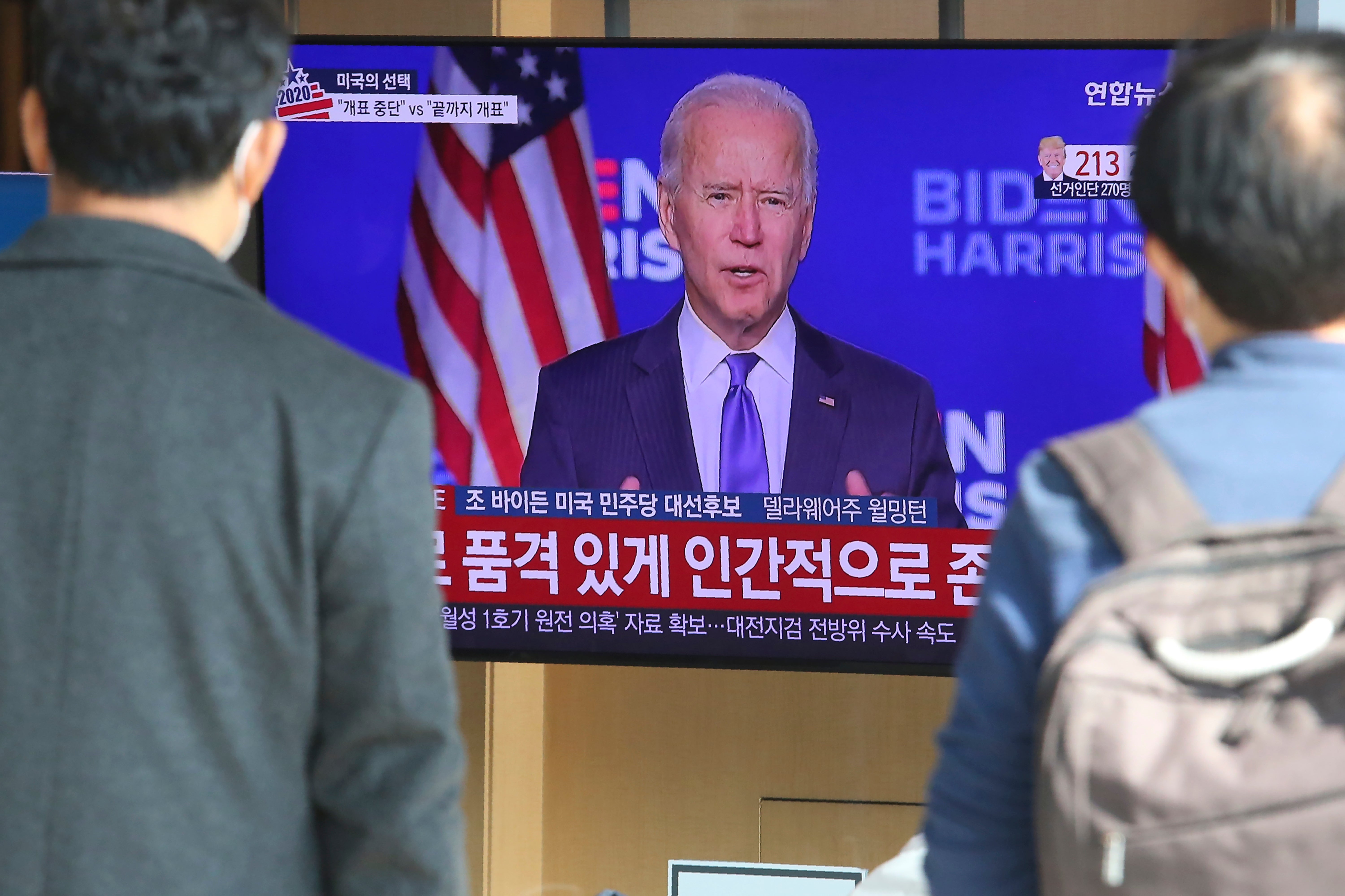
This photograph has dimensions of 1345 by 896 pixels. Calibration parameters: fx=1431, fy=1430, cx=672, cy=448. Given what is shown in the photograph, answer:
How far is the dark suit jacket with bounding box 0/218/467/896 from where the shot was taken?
1.03m

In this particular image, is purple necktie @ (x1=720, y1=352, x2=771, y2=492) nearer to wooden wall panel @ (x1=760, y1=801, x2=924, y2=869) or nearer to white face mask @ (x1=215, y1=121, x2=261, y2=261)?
wooden wall panel @ (x1=760, y1=801, x2=924, y2=869)

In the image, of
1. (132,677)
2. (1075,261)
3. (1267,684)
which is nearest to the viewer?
(1267,684)

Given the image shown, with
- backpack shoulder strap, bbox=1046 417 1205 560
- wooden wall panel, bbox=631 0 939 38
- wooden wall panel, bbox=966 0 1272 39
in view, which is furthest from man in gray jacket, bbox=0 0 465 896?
wooden wall panel, bbox=966 0 1272 39

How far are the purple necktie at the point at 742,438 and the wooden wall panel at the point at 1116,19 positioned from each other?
2.69ft

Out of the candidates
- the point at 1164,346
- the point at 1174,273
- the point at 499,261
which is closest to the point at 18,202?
the point at 499,261

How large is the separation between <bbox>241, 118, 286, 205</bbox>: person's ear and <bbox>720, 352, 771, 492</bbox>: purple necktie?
1.50m

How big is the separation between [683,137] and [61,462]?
171cm

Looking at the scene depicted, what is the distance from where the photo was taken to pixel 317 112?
2.65 m

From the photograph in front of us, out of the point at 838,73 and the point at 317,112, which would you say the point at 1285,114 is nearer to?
the point at 838,73

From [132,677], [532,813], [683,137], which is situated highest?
[683,137]

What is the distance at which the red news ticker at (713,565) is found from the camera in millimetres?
2562

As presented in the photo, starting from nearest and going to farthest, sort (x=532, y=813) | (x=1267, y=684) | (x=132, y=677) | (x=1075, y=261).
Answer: (x=1267, y=684) → (x=132, y=677) → (x=1075, y=261) → (x=532, y=813)

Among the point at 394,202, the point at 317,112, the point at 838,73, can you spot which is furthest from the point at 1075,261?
the point at 317,112

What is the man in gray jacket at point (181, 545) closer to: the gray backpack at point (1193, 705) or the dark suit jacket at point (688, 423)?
the gray backpack at point (1193, 705)
